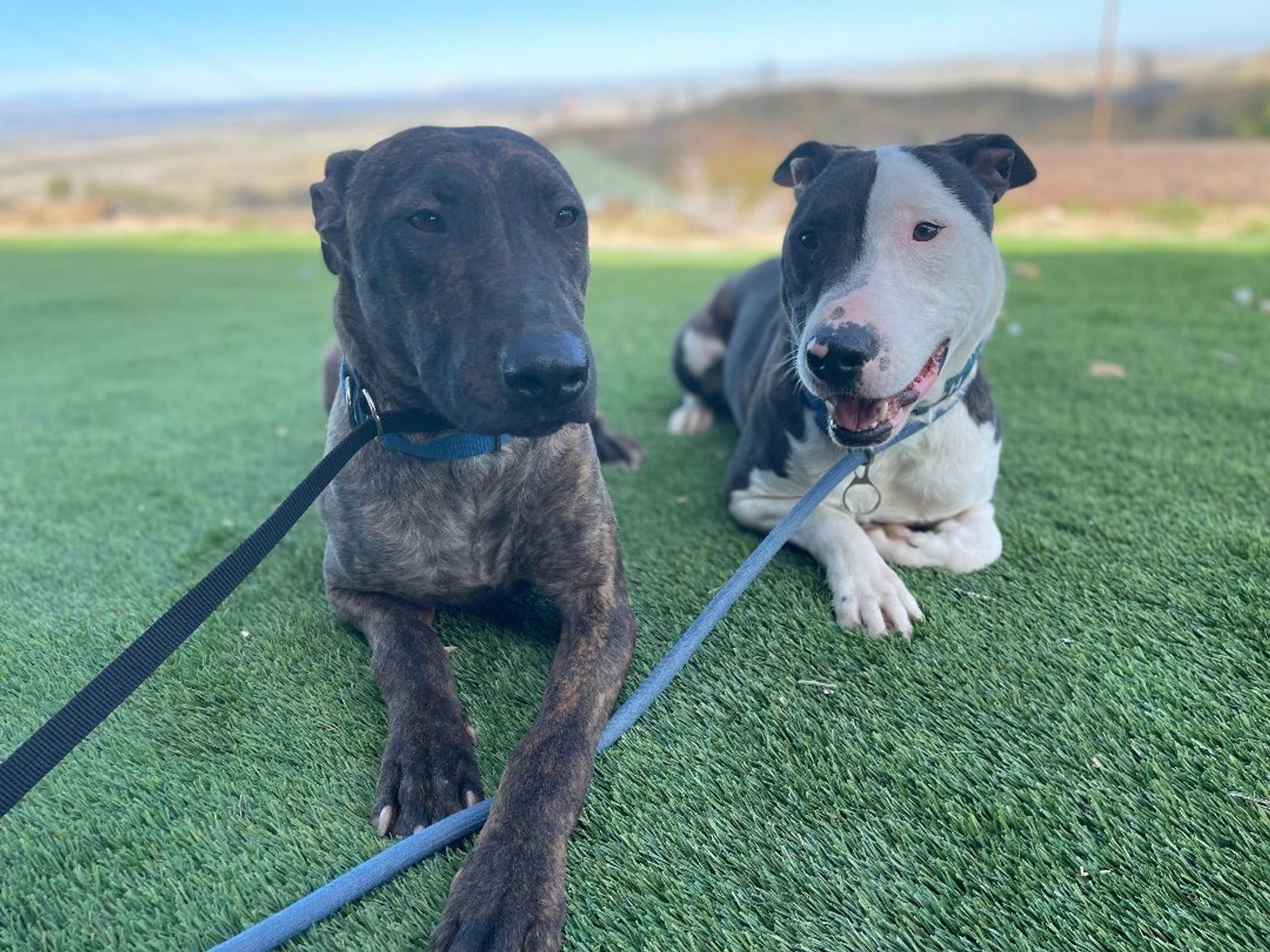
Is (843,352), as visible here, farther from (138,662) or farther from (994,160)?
(138,662)

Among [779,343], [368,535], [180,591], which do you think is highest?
[779,343]

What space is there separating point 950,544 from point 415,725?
5.33 feet

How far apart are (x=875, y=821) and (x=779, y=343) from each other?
1786mm

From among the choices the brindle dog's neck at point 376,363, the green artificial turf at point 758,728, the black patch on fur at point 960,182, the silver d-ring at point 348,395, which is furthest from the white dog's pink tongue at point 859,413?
the silver d-ring at point 348,395

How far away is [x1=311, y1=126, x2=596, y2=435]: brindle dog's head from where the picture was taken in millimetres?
1976

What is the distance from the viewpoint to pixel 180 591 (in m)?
2.91

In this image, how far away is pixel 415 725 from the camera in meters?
1.98

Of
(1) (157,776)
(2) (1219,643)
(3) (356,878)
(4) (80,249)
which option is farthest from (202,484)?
(4) (80,249)

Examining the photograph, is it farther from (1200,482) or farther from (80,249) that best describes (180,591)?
(80,249)

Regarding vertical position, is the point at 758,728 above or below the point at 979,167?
below

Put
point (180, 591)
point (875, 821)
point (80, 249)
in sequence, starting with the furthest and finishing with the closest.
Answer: point (80, 249) → point (180, 591) → point (875, 821)

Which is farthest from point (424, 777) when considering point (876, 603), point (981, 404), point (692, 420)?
point (692, 420)

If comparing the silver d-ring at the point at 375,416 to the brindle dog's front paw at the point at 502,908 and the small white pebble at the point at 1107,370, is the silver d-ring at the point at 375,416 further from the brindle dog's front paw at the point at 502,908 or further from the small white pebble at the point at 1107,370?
the small white pebble at the point at 1107,370

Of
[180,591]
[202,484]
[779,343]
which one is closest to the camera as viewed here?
[180,591]
